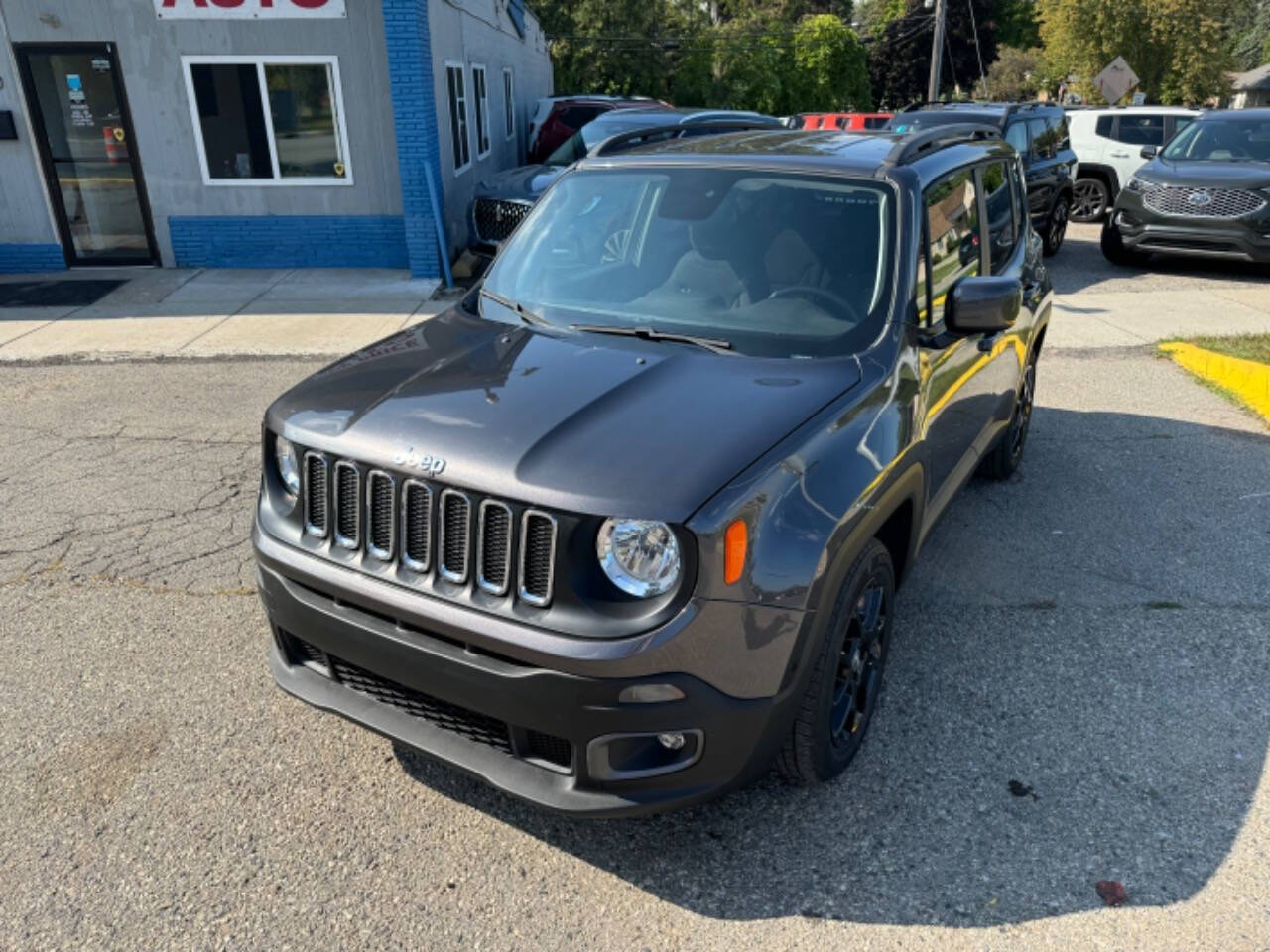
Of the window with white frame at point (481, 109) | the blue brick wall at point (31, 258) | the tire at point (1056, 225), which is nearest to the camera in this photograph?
the blue brick wall at point (31, 258)

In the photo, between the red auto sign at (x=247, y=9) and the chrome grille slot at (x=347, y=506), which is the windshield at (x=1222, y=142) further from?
the chrome grille slot at (x=347, y=506)

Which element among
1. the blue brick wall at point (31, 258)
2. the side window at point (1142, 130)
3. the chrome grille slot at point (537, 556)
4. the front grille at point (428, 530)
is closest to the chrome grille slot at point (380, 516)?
the front grille at point (428, 530)

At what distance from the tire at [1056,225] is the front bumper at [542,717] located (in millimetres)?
11471

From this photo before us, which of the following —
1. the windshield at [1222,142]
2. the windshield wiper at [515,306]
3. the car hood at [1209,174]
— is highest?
the windshield wiper at [515,306]

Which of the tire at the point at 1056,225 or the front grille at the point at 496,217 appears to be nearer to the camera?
the front grille at the point at 496,217

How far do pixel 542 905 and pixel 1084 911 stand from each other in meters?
1.44

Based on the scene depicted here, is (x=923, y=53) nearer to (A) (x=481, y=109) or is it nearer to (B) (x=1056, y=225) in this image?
(A) (x=481, y=109)

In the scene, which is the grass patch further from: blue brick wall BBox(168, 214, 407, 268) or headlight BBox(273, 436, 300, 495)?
blue brick wall BBox(168, 214, 407, 268)

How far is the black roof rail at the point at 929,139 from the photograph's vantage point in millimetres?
3537

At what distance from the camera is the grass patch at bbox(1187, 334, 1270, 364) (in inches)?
300

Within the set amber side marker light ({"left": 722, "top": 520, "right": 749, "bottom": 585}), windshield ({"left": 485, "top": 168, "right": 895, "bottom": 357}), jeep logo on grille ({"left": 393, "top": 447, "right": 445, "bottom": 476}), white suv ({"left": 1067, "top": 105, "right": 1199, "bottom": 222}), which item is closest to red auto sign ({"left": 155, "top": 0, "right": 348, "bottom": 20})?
windshield ({"left": 485, "top": 168, "right": 895, "bottom": 357})

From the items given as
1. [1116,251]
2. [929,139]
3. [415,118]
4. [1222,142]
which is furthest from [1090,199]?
[929,139]

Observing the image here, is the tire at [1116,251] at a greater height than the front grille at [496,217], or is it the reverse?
the front grille at [496,217]

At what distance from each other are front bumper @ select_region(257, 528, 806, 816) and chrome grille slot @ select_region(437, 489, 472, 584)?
0.16m
